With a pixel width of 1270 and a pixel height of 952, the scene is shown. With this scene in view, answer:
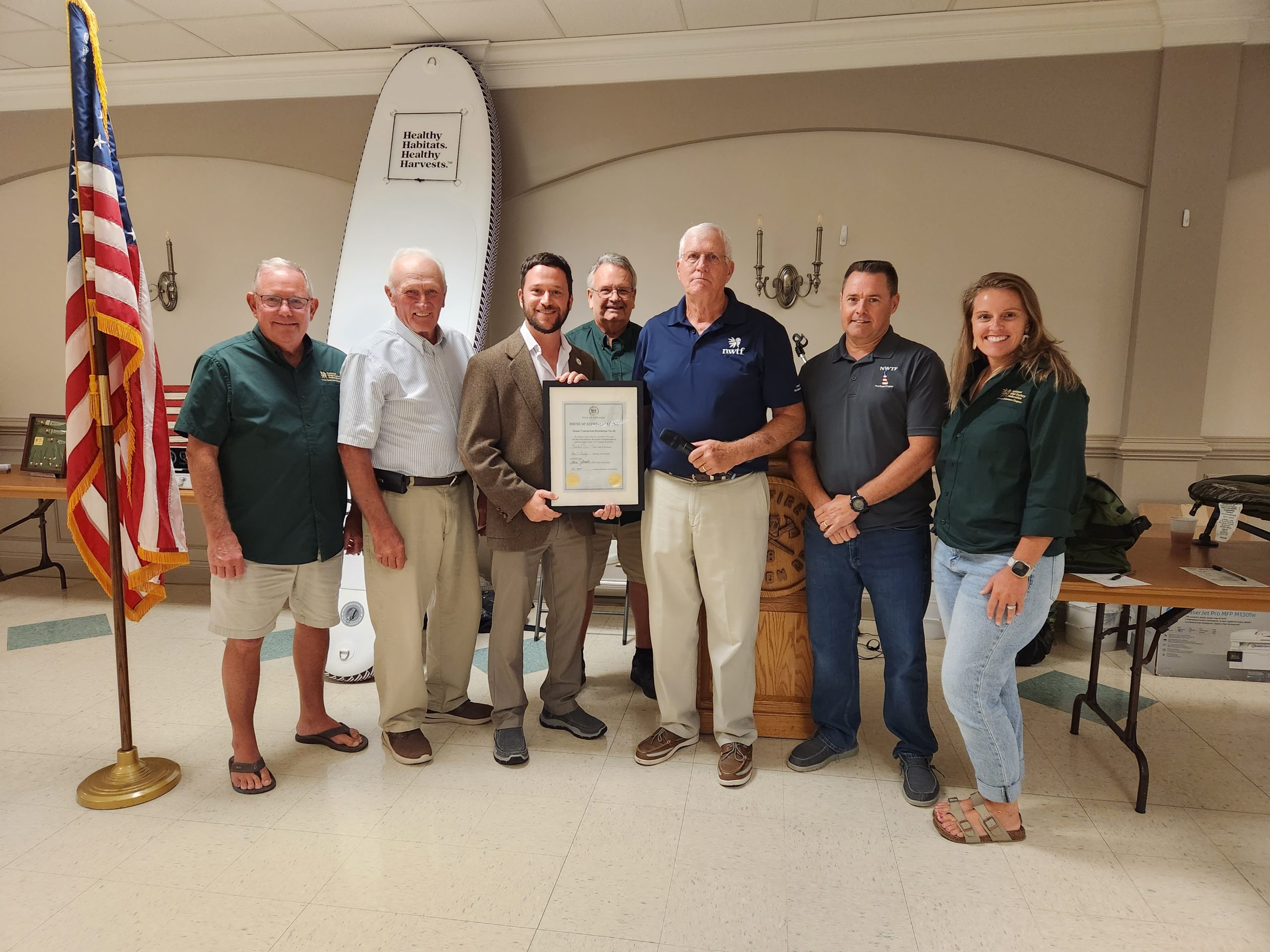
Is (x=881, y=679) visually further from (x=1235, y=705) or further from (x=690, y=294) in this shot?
(x=690, y=294)

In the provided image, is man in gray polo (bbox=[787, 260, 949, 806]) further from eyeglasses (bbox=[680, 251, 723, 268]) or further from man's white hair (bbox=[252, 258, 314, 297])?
man's white hair (bbox=[252, 258, 314, 297])

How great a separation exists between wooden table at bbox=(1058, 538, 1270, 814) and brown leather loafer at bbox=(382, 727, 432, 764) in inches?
82.1

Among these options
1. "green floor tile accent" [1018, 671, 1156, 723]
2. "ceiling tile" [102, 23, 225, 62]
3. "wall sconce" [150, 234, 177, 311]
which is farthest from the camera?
"wall sconce" [150, 234, 177, 311]

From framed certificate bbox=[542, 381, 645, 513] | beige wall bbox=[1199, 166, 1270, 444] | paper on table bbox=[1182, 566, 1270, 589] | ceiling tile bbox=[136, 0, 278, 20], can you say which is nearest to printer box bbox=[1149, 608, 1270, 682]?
beige wall bbox=[1199, 166, 1270, 444]

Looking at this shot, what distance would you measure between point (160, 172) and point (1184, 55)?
5869 millimetres

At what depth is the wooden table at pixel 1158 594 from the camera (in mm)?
2160

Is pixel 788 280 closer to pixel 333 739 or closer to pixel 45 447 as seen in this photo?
pixel 333 739

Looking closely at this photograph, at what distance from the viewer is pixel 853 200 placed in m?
4.07

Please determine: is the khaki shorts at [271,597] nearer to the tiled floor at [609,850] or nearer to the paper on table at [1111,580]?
the tiled floor at [609,850]

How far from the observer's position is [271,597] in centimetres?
239

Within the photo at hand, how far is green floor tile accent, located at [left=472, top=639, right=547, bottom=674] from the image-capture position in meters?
3.46

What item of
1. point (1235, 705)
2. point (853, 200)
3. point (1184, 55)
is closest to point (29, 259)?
point (853, 200)

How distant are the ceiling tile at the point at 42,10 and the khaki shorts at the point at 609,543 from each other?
3.81m

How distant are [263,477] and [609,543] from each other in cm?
126
